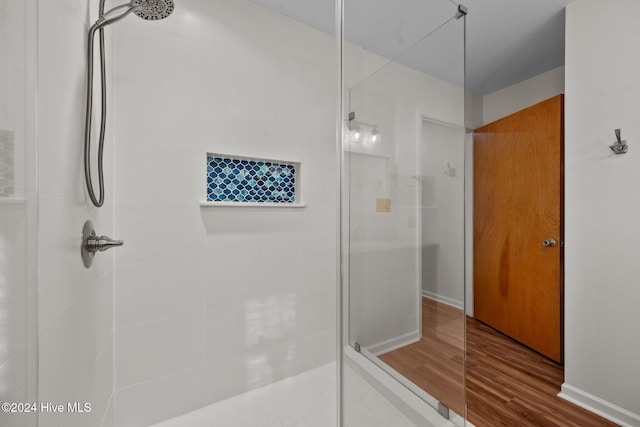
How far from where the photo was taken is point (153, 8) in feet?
2.71

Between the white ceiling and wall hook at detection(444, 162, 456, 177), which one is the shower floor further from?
the white ceiling

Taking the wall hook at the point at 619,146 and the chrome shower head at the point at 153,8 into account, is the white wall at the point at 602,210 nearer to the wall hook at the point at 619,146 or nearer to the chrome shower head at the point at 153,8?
the wall hook at the point at 619,146

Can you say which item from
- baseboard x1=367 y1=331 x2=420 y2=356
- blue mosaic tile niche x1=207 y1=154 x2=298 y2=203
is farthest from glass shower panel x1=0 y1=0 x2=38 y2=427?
baseboard x1=367 y1=331 x2=420 y2=356

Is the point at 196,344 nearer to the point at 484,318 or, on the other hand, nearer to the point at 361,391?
the point at 361,391

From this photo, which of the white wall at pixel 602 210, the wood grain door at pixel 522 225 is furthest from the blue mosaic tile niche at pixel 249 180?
the wood grain door at pixel 522 225

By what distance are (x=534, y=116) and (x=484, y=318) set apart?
6.00ft

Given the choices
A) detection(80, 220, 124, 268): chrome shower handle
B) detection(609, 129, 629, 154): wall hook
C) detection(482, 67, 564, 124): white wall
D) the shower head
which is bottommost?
detection(80, 220, 124, 268): chrome shower handle

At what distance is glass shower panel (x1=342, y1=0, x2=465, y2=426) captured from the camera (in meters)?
1.17

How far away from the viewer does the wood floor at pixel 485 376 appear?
1.17 metres

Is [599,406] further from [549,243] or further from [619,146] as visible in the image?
[619,146]

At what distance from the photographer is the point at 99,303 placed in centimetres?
101

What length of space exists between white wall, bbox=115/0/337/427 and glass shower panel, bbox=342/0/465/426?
49cm

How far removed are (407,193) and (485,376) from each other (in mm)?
1447

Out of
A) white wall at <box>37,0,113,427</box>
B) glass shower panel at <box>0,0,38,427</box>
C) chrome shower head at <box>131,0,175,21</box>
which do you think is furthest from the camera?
chrome shower head at <box>131,0,175,21</box>
